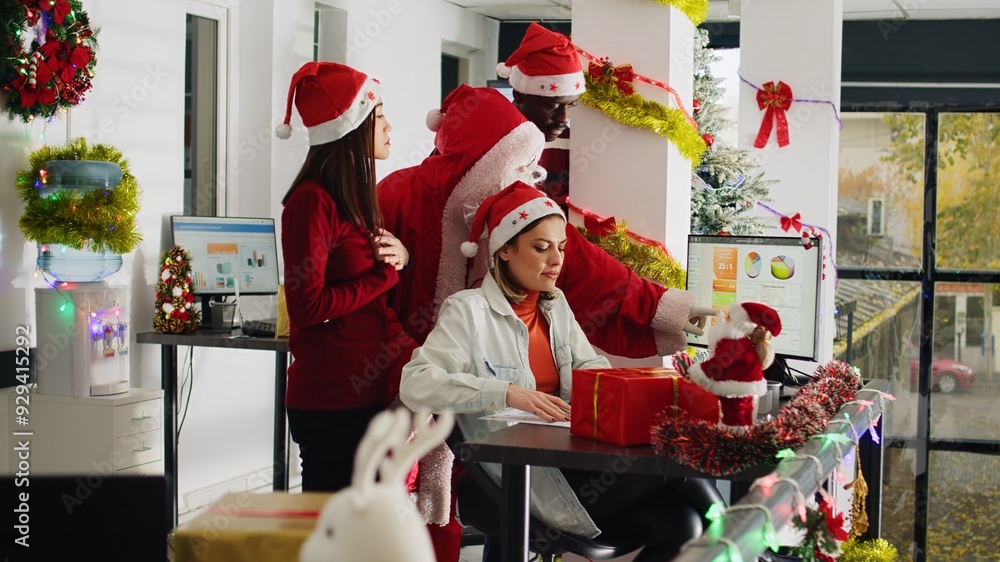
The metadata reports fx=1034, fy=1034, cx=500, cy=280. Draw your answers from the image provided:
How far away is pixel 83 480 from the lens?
3.54 metres

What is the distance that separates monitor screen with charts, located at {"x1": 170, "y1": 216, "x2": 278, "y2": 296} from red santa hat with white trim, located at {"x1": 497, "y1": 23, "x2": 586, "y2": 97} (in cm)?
170

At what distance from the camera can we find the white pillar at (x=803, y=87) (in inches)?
191

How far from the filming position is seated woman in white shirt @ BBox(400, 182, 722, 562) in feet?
7.40

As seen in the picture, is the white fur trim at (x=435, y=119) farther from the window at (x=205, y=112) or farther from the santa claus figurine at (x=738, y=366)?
the window at (x=205, y=112)

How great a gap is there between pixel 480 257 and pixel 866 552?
1243 mm

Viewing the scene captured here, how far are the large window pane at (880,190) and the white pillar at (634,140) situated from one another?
3879 millimetres

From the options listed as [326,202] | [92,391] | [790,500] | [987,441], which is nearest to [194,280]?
[92,391]

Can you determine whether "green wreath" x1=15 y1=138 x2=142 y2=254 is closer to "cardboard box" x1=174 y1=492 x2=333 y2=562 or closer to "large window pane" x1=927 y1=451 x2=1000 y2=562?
"cardboard box" x1=174 y1=492 x2=333 y2=562

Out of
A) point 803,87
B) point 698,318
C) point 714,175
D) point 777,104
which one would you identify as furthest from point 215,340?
point 803,87

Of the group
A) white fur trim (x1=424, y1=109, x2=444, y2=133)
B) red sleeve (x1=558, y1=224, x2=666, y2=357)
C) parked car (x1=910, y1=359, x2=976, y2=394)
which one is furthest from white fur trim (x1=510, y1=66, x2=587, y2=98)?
parked car (x1=910, y1=359, x2=976, y2=394)

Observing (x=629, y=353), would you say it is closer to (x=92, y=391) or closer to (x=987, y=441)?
(x=92, y=391)

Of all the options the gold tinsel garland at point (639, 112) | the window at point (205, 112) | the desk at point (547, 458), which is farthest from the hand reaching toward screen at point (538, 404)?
the window at point (205, 112)

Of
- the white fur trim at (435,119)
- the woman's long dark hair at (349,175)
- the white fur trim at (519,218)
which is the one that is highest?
the white fur trim at (435,119)

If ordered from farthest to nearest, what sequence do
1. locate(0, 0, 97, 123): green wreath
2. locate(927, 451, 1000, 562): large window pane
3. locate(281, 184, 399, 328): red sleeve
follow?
locate(927, 451, 1000, 562): large window pane
locate(0, 0, 97, 123): green wreath
locate(281, 184, 399, 328): red sleeve
